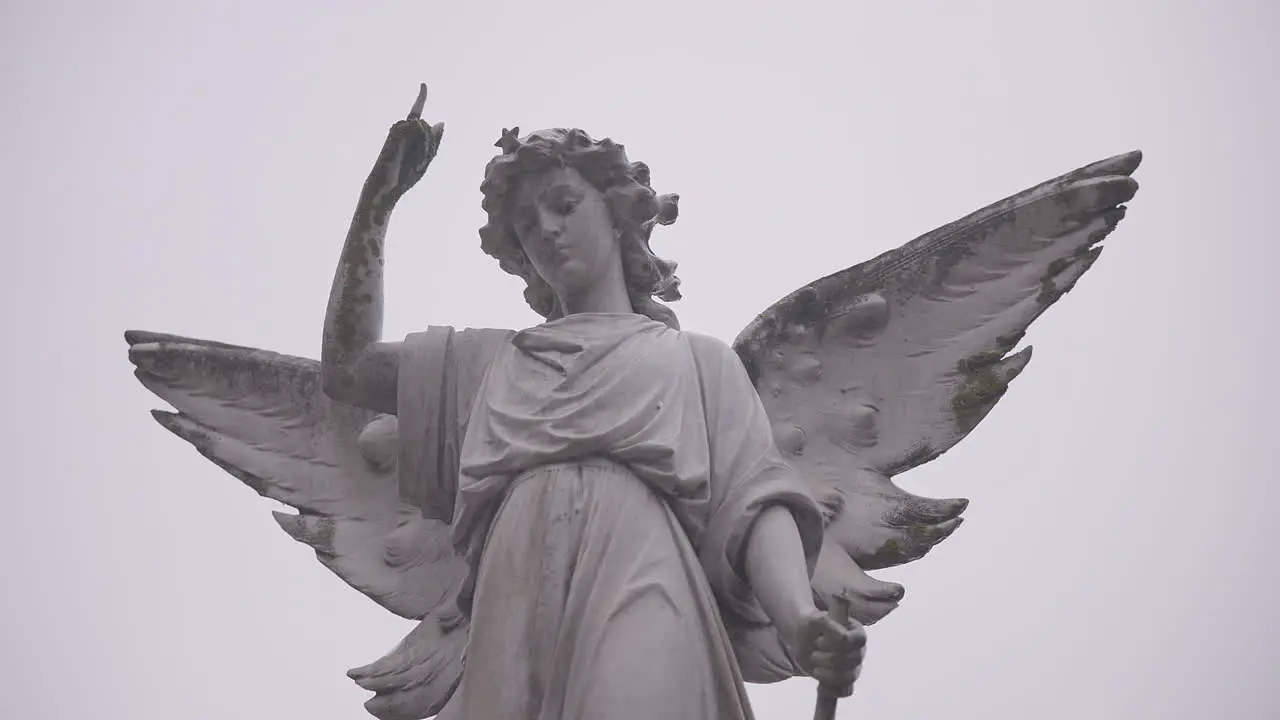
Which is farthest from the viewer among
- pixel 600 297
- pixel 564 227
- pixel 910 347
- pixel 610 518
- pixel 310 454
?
pixel 310 454

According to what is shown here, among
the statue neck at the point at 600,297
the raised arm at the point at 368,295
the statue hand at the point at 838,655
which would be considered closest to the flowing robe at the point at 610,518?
the statue neck at the point at 600,297

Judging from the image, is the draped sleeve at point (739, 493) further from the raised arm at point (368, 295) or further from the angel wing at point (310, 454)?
the angel wing at point (310, 454)

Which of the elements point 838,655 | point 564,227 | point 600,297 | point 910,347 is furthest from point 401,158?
point 838,655

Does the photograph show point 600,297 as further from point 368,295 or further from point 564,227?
point 368,295

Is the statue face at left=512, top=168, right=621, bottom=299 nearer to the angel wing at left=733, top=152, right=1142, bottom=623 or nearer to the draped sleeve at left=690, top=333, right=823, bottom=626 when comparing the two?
the draped sleeve at left=690, top=333, right=823, bottom=626

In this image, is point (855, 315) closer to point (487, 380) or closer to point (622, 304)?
point (622, 304)

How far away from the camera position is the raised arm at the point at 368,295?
20.9ft

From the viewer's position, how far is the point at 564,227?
20.7 ft

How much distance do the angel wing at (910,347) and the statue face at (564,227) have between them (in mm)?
975

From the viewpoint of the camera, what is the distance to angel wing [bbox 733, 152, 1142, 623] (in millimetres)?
6809

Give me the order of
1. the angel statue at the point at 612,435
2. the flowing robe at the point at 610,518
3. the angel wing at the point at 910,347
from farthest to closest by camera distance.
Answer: the angel wing at the point at 910,347, the angel statue at the point at 612,435, the flowing robe at the point at 610,518

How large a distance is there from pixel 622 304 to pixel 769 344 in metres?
0.86

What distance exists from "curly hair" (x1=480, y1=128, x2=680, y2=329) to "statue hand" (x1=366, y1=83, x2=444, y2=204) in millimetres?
260

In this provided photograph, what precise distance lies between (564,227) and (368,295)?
0.77m
